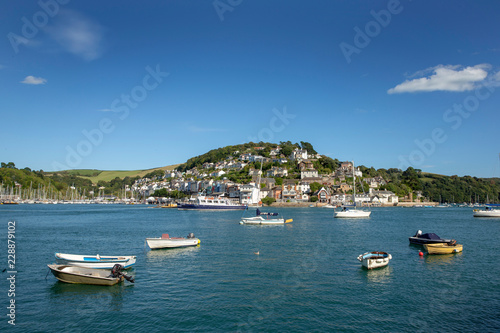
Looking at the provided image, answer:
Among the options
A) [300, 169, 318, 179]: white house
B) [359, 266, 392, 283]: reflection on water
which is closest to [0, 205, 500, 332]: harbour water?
[359, 266, 392, 283]: reflection on water

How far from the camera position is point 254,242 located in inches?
1235

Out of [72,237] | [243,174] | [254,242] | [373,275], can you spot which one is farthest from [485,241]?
[243,174]

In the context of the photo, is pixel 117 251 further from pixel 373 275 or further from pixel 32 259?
pixel 373 275

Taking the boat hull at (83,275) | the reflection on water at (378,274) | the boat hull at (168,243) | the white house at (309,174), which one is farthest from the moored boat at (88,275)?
the white house at (309,174)

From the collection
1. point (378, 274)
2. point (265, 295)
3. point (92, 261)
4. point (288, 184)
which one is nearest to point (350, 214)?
point (378, 274)

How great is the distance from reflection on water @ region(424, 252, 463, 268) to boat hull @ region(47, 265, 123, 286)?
2069 cm

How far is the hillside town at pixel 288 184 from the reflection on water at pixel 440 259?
272 ft

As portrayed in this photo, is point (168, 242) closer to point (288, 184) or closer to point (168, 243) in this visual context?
point (168, 243)

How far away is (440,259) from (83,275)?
24.6 metres

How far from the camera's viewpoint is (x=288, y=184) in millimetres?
134500

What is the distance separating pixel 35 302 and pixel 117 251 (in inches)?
465

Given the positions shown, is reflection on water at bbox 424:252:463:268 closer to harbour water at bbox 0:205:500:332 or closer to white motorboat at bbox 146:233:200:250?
harbour water at bbox 0:205:500:332

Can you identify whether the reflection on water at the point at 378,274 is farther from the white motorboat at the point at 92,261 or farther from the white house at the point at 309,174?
the white house at the point at 309,174

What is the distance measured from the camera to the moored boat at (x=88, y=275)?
16736 mm
